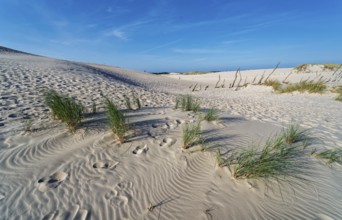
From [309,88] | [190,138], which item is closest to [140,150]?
[190,138]

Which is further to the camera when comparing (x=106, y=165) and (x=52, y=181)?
(x=106, y=165)

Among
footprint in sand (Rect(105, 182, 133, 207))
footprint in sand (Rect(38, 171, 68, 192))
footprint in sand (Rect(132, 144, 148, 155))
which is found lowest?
footprint in sand (Rect(105, 182, 133, 207))

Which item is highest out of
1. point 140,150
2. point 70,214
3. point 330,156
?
point 330,156

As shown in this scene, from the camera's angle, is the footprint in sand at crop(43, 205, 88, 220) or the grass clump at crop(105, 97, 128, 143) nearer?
the footprint in sand at crop(43, 205, 88, 220)

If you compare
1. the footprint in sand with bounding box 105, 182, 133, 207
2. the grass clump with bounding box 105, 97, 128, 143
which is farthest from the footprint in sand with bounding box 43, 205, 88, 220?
the grass clump with bounding box 105, 97, 128, 143

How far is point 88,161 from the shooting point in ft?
9.65

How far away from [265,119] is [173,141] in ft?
12.5

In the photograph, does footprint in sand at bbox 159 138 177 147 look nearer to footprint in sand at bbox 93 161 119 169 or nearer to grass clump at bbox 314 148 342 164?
footprint in sand at bbox 93 161 119 169

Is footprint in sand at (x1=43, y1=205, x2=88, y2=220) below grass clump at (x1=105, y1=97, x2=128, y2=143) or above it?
below

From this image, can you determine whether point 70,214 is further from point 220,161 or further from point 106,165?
point 220,161

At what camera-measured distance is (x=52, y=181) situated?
2516mm

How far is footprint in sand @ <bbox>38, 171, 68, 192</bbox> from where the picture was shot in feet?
7.86

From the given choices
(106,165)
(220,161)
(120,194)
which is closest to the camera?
(120,194)

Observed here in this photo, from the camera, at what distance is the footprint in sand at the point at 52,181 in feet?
7.86
